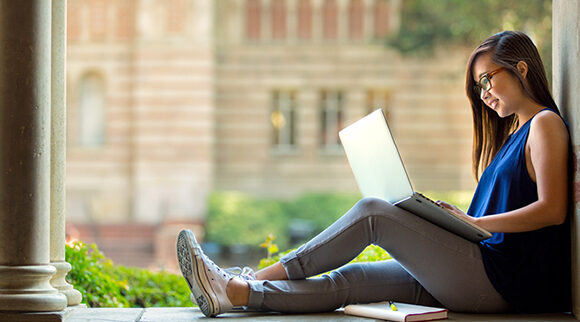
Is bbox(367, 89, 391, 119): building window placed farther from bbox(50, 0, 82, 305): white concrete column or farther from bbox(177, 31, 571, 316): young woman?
bbox(177, 31, 571, 316): young woman

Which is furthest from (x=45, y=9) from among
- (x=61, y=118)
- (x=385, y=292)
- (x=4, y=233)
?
(x=385, y=292)

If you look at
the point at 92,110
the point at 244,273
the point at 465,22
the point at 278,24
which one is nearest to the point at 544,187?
the point at 244,273

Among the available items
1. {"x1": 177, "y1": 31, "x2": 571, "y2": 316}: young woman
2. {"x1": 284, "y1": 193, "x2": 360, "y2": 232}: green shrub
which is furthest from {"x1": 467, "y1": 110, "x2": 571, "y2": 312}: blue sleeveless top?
{"x1": 284, "y1": 193, "x2": 360, "y2": 232}: green shrub

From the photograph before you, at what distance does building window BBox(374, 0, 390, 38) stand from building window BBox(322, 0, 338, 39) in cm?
98

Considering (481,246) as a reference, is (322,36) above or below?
above

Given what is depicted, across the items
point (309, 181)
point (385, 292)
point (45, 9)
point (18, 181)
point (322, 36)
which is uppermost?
point (322, 36)

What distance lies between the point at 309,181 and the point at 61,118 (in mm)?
15004

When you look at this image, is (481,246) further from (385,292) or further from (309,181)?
(309,181)

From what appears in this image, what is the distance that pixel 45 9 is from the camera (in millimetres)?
2973

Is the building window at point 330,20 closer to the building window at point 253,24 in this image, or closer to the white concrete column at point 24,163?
the building window at point 253,24

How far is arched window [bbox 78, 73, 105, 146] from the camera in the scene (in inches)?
727

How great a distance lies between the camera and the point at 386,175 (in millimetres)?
2881

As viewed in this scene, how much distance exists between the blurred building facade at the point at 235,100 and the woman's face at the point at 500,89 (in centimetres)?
1491

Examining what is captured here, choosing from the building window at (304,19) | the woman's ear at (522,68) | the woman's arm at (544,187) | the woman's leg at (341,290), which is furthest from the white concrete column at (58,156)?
the building window at (304,19)
